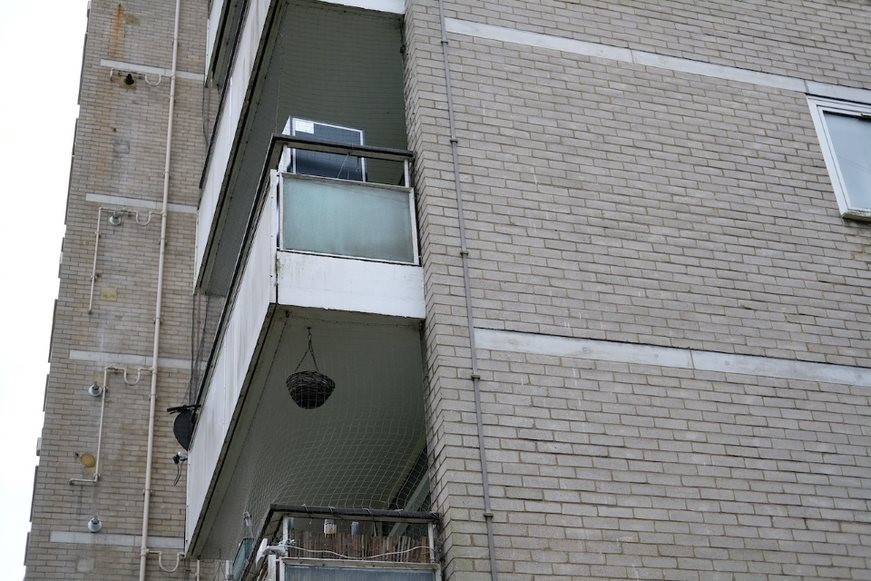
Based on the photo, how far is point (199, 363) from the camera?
645 inches

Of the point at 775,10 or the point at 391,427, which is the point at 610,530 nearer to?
the point at 391,427

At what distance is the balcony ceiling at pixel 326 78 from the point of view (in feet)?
37.2

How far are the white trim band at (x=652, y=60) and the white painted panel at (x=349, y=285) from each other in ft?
9.08

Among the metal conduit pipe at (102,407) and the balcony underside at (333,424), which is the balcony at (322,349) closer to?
the balcony underside at (333,424)

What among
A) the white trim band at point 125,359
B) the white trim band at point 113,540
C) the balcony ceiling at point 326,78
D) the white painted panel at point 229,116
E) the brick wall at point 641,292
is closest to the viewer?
the brick wall at point 641,292

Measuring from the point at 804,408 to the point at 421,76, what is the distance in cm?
430

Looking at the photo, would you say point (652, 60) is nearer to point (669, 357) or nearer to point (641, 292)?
point (641, 292)

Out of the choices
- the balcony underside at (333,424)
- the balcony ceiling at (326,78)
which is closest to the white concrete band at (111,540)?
the balcony underside at (333,424)

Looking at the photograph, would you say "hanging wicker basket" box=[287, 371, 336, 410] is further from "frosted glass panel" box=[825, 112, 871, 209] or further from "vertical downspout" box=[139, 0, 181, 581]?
"vertical downspout" box=[139, 0, 181, 581]

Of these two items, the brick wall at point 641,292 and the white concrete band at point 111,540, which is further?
the white concrete band at point 111,540

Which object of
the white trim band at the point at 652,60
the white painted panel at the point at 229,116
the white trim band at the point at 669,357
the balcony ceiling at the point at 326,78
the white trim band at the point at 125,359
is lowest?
the white trim band at the point at 669,357

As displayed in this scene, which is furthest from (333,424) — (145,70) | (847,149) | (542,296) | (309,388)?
(145,70)

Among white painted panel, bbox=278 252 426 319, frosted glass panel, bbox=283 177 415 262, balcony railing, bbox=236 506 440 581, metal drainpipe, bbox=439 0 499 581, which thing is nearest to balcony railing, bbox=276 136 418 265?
frosted glass panel, bbox=283 177 415 262

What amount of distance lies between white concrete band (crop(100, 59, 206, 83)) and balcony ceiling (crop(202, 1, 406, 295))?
635 centimetres
